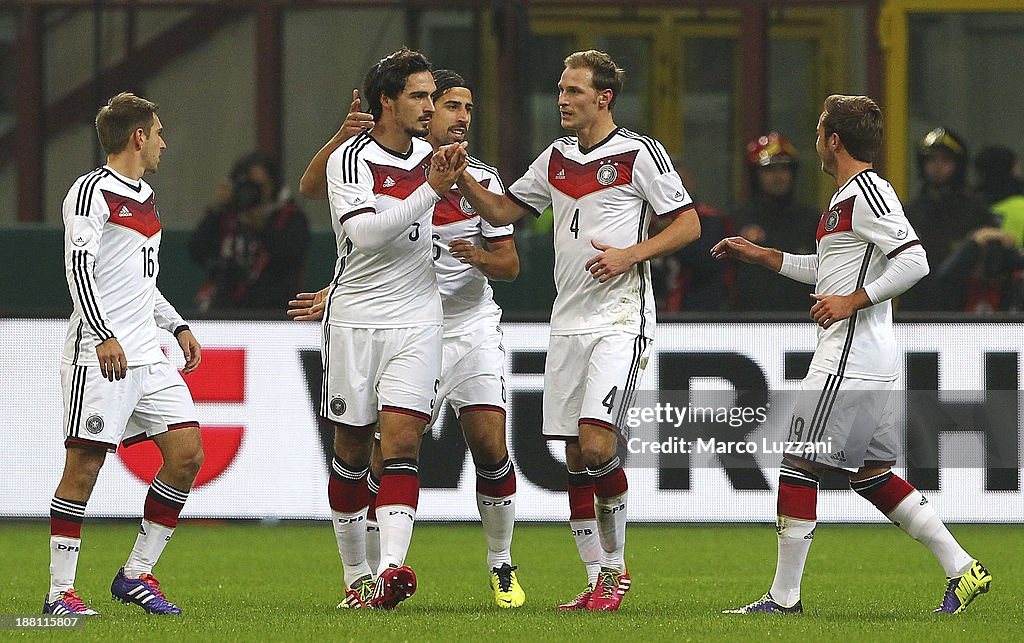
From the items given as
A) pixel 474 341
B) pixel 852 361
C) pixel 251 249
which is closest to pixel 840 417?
pixel 852 361

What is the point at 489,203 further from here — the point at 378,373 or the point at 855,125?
the point at 855,125

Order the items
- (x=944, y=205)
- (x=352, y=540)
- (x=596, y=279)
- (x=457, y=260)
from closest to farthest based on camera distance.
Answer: (x=596, y=279)
(x=352, y=540)
(x=457, y=260)
(x=944, y=205)

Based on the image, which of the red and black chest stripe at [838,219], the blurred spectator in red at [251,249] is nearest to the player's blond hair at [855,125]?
the red and black chest stripe at [838,219]

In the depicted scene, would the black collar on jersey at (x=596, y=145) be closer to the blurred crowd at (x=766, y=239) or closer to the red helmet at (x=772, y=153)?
the blurred crowd at (x=766, y=239)

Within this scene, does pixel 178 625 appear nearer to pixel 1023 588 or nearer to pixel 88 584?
pixel 88 584

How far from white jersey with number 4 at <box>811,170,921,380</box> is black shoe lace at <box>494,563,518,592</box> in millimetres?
1479

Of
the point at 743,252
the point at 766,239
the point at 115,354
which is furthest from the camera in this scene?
the point at 766,239

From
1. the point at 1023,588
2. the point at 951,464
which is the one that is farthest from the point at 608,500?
the point at 951,464

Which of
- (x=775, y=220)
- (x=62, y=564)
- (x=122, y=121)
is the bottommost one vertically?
(x=62, y=564)

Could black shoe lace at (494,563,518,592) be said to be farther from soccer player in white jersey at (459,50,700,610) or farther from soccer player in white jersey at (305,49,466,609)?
soccer player in white jersey at (305,49,466,609)

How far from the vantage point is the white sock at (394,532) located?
640 cm

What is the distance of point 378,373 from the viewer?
21.7ft

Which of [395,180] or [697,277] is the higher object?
[395,180]

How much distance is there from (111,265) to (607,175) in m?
1.91
